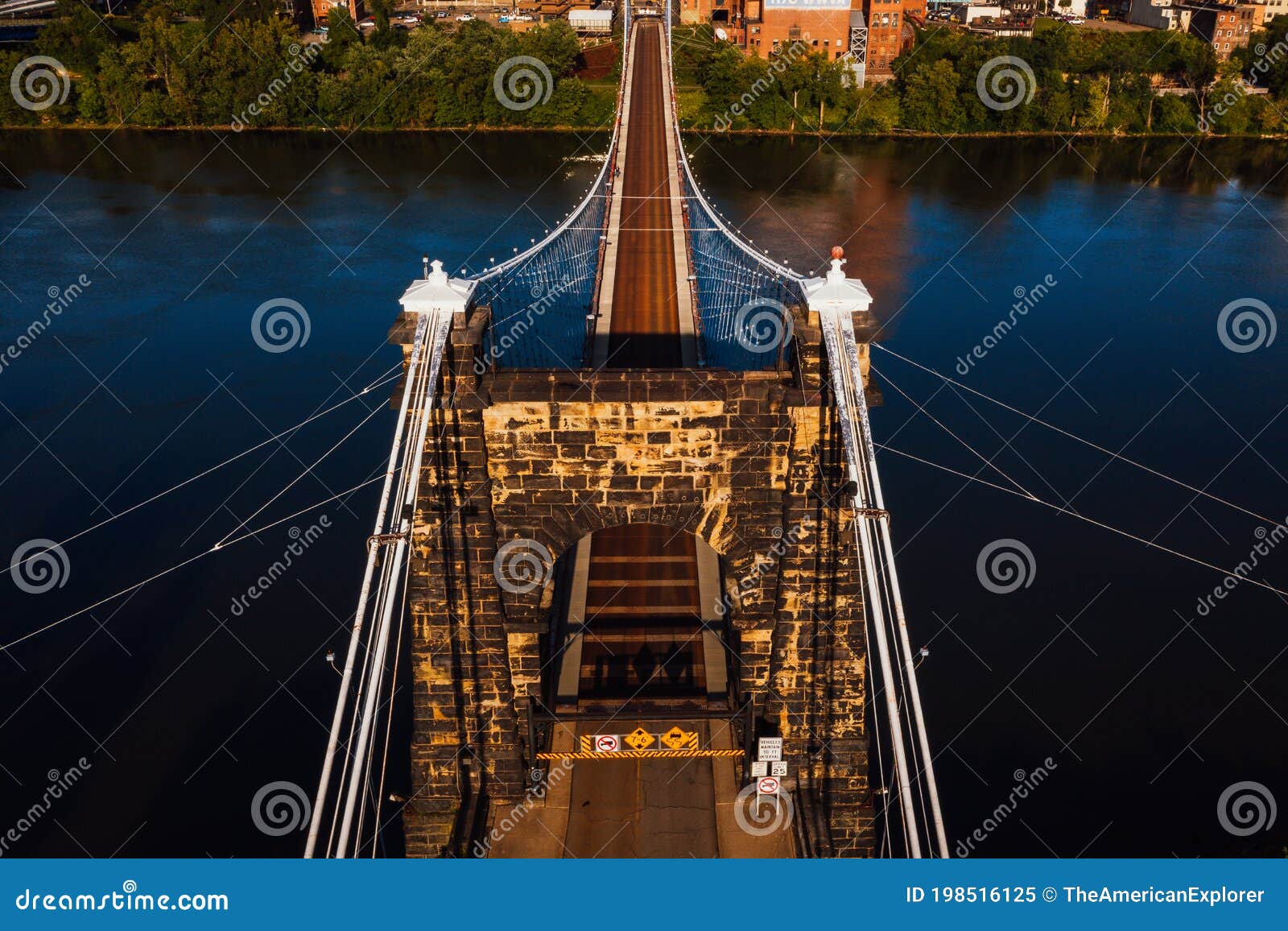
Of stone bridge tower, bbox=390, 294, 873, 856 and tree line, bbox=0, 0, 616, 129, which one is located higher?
tree line, bbox=0, 0, 616, 129

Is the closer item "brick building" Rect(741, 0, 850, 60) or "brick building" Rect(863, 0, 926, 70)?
"brick building" Rect(741, 0, 850, 60)

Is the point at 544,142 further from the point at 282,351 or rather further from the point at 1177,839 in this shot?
the point at 1177,839

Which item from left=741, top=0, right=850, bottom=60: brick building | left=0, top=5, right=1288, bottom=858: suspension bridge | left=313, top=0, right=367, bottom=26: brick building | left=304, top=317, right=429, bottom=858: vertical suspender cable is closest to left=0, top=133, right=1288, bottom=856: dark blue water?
left=0, top=5, right=1288, bottom=858: suspension bridge

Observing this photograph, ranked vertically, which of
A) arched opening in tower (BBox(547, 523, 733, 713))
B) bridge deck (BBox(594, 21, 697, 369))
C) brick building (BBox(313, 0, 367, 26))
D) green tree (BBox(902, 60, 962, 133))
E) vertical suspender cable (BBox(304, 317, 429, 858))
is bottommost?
vertical suspender cable (BBox(304, 317, 429, 858))

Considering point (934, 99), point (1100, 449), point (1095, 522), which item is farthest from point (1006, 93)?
point (1095, 522)

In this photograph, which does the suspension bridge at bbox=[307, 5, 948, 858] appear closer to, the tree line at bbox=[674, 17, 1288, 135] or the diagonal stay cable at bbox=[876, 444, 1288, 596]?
the diagonal stay cable at bbox=[876, 444, 1288, 596]

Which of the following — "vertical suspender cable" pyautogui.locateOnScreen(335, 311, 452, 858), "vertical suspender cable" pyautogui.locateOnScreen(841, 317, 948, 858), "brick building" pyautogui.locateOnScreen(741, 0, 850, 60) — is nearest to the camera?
"vertical suspender cable" pyautogui.locateOnScreen(841, 317, 948, 858)

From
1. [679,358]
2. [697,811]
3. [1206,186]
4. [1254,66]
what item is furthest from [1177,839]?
[1254,66]

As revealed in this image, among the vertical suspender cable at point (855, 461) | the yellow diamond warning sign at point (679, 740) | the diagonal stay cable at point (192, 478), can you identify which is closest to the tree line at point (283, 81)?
the diagonal stay cable at point (192, 478)
